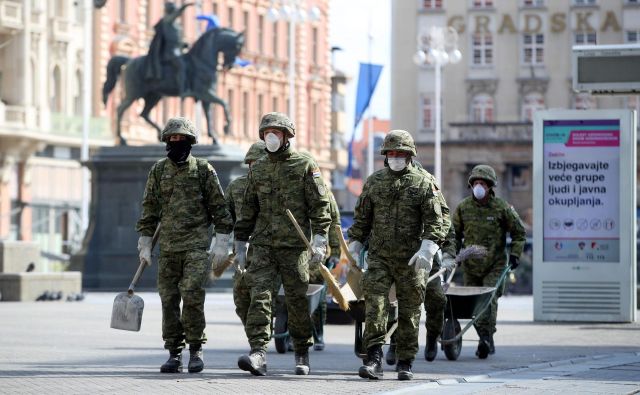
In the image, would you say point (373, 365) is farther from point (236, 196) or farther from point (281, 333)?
point (281, 333)

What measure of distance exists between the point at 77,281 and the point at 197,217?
22833 millimetres

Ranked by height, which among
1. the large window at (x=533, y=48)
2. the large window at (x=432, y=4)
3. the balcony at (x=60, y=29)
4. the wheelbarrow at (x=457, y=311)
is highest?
the large window at (x=432, y=4)

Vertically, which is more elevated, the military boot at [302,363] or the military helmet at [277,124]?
the military helmet at [277,124]

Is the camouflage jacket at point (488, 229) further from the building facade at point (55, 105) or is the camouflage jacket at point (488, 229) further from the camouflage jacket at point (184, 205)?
the building facade at point (55, 105)

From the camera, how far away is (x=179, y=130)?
15.8 meters

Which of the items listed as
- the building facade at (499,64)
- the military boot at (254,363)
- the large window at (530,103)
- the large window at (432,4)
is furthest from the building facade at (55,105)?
the military boot at (254,363)

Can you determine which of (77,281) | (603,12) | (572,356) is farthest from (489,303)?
(603,12)

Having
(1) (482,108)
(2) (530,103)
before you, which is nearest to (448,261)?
(2) (530,103)

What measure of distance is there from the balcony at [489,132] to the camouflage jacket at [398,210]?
75296 mm

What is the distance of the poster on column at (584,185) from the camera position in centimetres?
2812

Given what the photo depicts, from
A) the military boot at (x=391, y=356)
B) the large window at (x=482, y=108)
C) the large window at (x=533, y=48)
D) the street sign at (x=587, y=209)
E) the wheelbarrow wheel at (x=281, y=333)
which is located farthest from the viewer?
the large window at (x=482, y=108)

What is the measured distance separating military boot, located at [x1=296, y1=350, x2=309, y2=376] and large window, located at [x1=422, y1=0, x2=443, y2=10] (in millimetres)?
80820

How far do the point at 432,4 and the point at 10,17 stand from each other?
1276 inches

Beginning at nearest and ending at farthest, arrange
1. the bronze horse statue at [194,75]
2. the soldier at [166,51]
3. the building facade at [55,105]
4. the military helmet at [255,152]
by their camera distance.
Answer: the military helmet at [255,152] → the soldier at [166,51] → the bronze horse statue at [194,75] → the building facade at [55,105]
